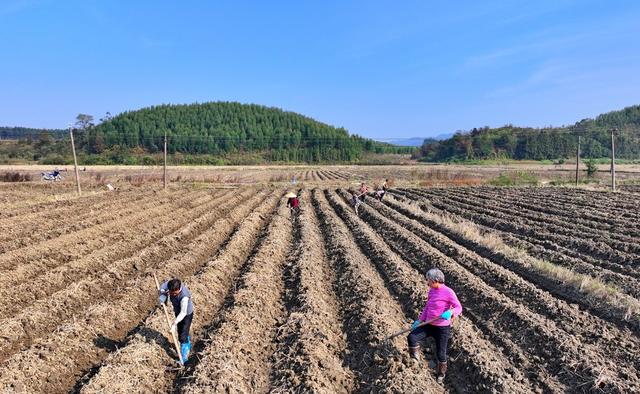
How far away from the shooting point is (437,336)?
6633 mm

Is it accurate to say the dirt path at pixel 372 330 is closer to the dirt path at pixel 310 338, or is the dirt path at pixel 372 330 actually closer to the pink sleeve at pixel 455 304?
the dirt path at pixel 310 338

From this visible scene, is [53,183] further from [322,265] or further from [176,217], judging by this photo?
[322,265]

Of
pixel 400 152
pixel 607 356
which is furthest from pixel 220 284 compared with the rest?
pixel 400 152

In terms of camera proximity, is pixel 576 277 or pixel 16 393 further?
pixel 576 277

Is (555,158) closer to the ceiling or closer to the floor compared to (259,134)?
closer to the floor

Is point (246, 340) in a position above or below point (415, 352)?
below

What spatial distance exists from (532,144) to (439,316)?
116932 mm

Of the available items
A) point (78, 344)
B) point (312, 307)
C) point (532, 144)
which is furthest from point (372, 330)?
point (532, 144)

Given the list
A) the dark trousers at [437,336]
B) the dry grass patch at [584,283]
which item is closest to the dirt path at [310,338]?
the dark trousers at [437,336]

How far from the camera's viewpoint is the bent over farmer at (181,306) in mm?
7094

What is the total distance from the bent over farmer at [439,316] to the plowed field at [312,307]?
418 mm

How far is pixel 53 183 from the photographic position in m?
40.1

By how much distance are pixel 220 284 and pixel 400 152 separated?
559 feet

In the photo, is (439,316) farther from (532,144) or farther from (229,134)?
(229,134)
